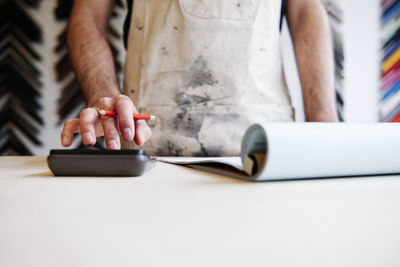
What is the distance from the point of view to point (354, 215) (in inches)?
9.2

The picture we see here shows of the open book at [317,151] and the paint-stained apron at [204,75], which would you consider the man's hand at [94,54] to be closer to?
the paint-stained apron at [204,75]

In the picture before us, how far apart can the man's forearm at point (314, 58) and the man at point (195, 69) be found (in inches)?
5.9

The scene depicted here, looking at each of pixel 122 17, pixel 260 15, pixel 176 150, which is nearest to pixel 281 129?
pixel 176 150

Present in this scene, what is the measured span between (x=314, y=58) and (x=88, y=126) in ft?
3.10

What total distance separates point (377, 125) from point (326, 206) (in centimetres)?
21

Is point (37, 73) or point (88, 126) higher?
point (37, 73)

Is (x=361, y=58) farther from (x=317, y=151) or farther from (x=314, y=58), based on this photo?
(x=317, y=151)

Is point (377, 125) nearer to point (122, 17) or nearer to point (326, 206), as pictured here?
point (326, 206)

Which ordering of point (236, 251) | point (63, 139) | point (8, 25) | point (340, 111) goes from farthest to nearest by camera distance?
point (340, 111) → point (8, 25) → point (63, 139) → point (236, 251)

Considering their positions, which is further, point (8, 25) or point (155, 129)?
point (8, 25)

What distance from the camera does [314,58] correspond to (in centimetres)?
115

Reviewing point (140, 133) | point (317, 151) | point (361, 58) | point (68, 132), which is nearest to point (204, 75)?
point (140, 133)

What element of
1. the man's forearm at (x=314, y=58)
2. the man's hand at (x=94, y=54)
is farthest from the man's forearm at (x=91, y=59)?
the man's forearm at (x=314, y=58)

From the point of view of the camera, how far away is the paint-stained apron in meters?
0.91
